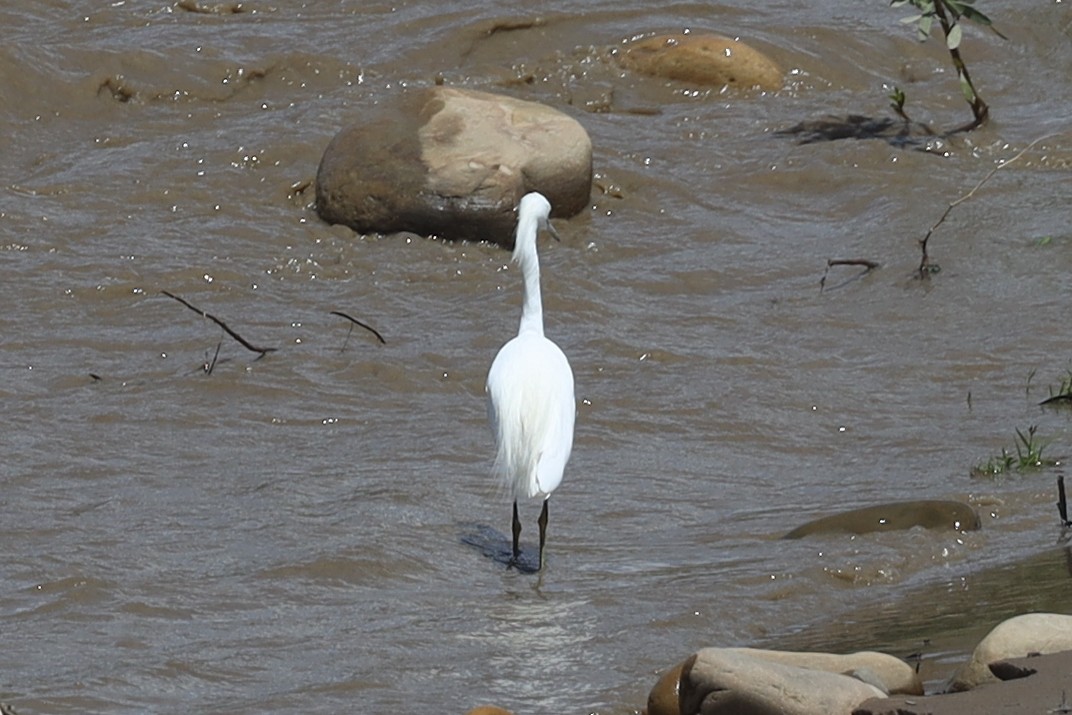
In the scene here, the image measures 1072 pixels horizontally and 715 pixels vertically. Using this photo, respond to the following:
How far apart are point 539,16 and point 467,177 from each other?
11.4ft

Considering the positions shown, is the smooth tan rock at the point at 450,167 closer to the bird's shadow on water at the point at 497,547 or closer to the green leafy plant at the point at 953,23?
the green leafy plant at the point at 953,23

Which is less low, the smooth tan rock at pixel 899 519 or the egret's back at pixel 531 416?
the egret's back at pixel 531 416

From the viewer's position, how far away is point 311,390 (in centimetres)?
838

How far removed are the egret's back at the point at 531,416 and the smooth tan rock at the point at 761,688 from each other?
1983mm

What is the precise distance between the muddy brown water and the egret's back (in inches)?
12.6

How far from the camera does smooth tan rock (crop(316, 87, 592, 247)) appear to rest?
9.98 meters

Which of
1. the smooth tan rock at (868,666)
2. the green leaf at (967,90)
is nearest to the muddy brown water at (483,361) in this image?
the green leaf at (967,90)

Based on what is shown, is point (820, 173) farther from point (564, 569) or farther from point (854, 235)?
point (564, 569)

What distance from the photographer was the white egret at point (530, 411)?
641 centimetres

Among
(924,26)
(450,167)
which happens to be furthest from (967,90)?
(450,167)

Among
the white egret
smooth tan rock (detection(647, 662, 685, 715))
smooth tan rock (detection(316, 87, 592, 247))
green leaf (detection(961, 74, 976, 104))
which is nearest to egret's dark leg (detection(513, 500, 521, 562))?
the white egret

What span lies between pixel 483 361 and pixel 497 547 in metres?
2.14


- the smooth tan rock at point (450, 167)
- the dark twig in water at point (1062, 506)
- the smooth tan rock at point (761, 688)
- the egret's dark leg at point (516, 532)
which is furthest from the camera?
the smooth tan rock at point (450, 167)

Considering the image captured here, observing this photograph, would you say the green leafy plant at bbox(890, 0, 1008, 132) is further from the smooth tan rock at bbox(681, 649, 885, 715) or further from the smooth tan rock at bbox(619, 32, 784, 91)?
the smooth tan rock at bbox(681, 649, 885, 715)
